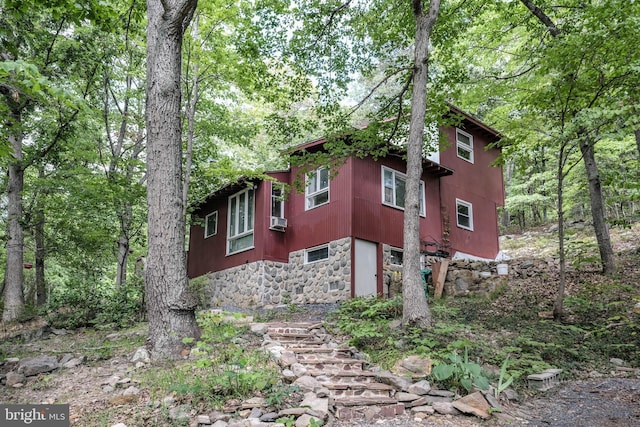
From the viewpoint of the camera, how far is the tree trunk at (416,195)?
24.4 feet

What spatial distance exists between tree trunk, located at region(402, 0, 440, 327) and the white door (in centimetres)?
422

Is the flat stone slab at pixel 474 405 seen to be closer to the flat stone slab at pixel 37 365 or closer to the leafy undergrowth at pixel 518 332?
the leafy undergrowth at pixel 518 332

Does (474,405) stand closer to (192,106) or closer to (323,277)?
(323,277)

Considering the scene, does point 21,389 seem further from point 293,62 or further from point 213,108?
point 213,108

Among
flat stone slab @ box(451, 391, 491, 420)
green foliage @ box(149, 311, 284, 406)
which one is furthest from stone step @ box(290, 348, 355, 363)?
flat stone slab @ box(451, 391, 491, 420)

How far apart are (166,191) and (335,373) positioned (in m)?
3.59

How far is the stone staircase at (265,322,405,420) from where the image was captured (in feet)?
15.4

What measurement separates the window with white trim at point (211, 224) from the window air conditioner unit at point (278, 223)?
3.46 m

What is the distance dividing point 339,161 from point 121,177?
20.9 ft

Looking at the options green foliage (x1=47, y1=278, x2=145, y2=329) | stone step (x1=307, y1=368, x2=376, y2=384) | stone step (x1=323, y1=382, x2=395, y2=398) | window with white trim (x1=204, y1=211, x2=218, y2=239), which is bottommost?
stone step (x1=323, y1=382, x2=395, y2=398)

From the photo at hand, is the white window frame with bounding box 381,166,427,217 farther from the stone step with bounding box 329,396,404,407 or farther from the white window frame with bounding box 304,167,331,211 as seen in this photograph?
the stone step with bounding box 329,396,404,407

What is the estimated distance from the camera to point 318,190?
1339 centimetres

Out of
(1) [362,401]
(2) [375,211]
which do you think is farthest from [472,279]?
(1) [362,401]

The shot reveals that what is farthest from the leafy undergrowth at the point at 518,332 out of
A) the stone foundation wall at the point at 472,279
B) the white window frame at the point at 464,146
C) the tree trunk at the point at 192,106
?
the white window frame at the point at 464,146
